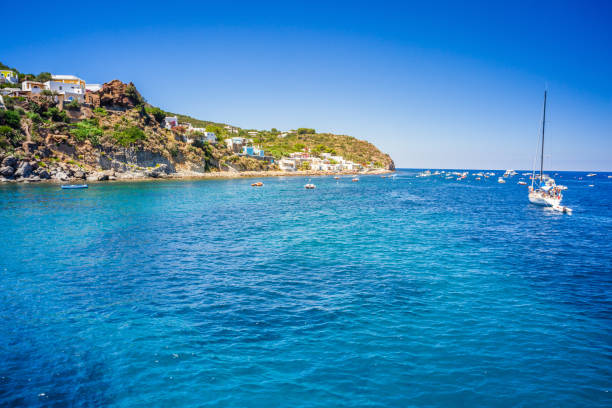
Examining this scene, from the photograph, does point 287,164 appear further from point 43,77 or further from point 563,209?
point 563,209

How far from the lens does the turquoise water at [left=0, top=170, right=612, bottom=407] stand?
28.2ft

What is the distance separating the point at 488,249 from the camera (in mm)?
24250

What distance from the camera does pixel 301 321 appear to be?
12266 millimetres

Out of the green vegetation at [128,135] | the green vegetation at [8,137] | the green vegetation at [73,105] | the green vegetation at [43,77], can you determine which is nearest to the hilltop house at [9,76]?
the green vegetation at [43,77]

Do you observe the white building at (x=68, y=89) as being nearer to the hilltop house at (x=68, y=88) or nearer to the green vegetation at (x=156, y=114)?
the hilltop house at (x=68, y=88)

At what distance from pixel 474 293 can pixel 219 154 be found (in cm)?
12372

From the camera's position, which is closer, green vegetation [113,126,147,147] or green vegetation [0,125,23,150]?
green vegetation [0,125,23,150]

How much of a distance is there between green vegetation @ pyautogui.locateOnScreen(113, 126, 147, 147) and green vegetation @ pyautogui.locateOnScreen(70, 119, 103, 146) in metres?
4.33

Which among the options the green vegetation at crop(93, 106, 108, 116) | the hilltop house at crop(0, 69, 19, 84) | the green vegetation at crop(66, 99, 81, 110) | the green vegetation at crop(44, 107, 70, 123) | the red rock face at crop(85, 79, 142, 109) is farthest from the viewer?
the hilltop house at crop(0, 69, 19, 84)

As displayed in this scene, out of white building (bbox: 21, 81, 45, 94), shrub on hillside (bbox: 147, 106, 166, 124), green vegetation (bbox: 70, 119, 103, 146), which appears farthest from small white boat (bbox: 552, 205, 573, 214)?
white building (bbox: 21, 81, 45, 94)

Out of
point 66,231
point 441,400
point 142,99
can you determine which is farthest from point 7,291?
point 142,99

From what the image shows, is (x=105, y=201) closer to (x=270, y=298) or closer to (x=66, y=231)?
(x=66, y=231)

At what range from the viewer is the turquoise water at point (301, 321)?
28.2 feet

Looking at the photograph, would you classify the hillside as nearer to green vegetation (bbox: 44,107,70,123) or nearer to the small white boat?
green vegetation (bbox: 44,107,70,123)
